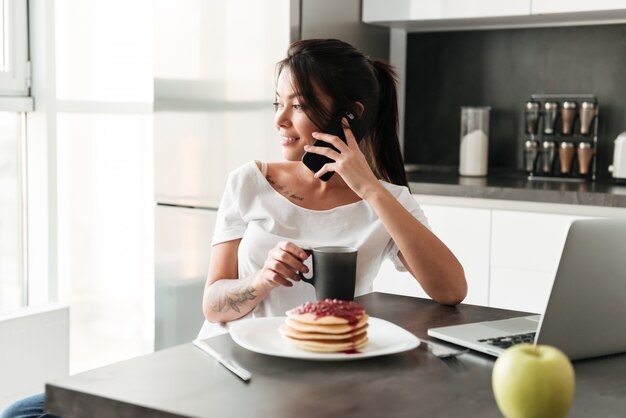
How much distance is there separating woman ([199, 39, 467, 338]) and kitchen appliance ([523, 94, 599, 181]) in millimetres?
1610

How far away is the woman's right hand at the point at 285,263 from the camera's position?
1.44 m

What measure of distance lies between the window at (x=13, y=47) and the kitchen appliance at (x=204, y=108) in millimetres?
494

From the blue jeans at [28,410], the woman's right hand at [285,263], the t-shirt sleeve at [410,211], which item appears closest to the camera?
the woman's right hand at [285,263]

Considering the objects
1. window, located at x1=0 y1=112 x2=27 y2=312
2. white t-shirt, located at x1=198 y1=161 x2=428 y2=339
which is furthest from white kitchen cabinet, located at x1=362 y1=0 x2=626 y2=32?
white t-shirt, located at x1=198 y1=161 x2=428 y2=339

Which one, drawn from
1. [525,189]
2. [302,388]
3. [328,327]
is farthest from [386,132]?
[525,189]

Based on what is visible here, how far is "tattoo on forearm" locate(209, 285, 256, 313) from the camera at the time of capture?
168cm

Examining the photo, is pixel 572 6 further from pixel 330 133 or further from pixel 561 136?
pixel 330 133

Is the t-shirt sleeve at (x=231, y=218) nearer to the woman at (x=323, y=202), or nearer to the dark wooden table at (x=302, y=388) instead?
the woman at (x=323, y=202)

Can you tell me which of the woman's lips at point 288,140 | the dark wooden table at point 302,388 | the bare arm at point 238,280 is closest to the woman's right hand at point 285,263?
the bare arm at point 238,280

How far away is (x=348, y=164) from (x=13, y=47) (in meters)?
2.03

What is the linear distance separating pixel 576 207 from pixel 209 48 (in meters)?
1.44

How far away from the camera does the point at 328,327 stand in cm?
119

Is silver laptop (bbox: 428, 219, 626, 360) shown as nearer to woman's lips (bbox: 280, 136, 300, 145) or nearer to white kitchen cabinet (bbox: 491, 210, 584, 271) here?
woman's lips (bbox: 280, 136, 300, 145)

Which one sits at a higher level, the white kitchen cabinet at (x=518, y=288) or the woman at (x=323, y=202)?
the woman at (x=323, y=202)
